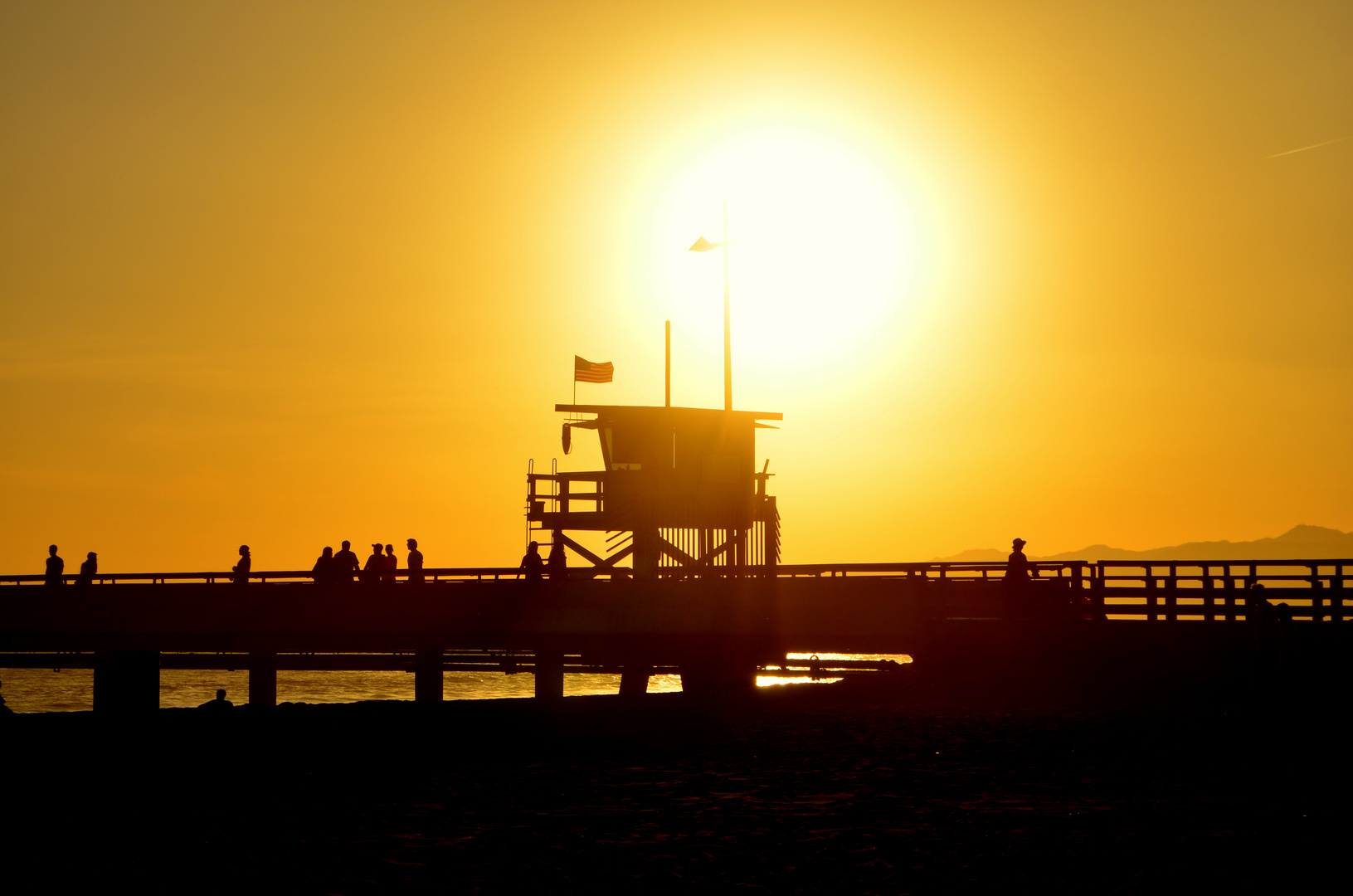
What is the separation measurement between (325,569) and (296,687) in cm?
7700

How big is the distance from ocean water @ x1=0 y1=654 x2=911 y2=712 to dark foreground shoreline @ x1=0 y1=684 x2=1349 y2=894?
58.8 meters

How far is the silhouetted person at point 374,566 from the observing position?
3622cm

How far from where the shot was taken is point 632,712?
20.3m

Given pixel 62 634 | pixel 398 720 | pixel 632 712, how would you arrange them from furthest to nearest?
pixel 62 634, pixel 632 712, pixel 398 720

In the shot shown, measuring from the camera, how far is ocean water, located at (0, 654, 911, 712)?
3425 inches

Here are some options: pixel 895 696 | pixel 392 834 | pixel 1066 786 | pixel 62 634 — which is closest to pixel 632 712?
pixel 895 696

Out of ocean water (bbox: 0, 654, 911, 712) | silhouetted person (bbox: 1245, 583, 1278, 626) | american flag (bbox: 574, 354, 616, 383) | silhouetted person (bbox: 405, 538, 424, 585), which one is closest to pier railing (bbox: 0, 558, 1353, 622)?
silhouetted person (bbox: 1245, 583, 1278, 626)

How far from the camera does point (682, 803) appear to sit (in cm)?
1134

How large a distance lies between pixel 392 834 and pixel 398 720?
9028 mm

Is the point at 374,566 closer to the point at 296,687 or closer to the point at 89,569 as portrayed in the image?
the point at 89,569

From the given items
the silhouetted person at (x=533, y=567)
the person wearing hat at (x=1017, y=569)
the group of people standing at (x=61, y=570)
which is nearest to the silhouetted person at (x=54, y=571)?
the group of people standing at (x=61, y=570)

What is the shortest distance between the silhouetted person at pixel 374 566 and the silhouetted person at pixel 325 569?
75cm

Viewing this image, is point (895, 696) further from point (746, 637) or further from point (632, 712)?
point (746, 637)

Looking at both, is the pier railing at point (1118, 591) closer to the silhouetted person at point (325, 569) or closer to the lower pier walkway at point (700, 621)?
the lower pier walkway at point (700, 621)
